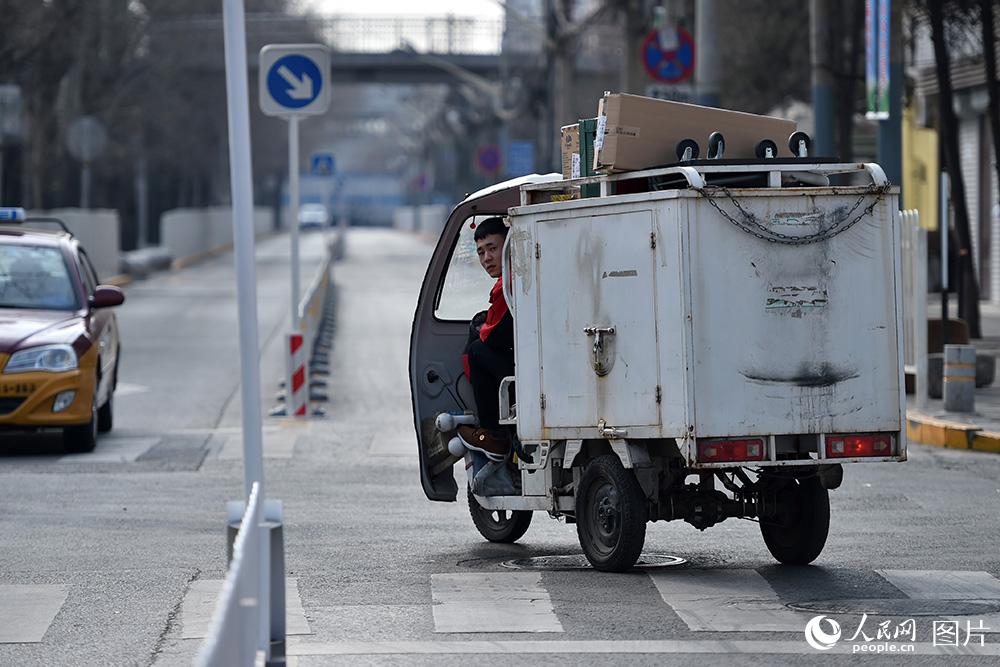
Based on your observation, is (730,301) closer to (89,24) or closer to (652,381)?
(652,381)

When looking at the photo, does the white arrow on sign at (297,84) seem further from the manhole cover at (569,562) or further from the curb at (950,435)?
the manhole cover at (569,562)

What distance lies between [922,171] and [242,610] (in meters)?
29.8

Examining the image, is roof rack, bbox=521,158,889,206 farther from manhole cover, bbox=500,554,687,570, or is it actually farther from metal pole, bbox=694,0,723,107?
metal pole, bbox=694,0,723,107

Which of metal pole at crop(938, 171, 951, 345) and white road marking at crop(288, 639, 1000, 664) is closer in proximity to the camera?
white road marking at crop(288, 639, 1000, 664)

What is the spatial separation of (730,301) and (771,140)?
4.12 feet

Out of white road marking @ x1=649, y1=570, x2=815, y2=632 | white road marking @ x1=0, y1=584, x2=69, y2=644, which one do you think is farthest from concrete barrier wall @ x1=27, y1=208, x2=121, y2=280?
white road marking @ x1=649, y1=570, x2=815, y2=632

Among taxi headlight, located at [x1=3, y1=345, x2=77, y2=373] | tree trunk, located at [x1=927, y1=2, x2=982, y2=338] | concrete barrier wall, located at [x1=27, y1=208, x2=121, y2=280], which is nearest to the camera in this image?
taxi headlight, located at [x1=3, y1=345, x2=77, y2=373]

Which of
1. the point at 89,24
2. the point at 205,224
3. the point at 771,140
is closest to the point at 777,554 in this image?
the point at 771,140

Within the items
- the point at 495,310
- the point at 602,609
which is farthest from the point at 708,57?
the point at 602,609

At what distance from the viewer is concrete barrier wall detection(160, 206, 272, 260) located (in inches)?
2276

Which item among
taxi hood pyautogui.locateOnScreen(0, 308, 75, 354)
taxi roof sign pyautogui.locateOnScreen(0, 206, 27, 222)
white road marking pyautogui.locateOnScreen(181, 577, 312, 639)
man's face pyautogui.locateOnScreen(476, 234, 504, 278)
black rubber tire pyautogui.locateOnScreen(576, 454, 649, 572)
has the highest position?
taxi roof sign pyautogui.locateOnScreen(0, 206, 27, 222)

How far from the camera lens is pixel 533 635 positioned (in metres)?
7.43

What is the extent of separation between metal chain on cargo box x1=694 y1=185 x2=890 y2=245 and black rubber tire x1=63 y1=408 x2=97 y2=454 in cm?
735

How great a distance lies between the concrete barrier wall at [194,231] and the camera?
57.8 metres
